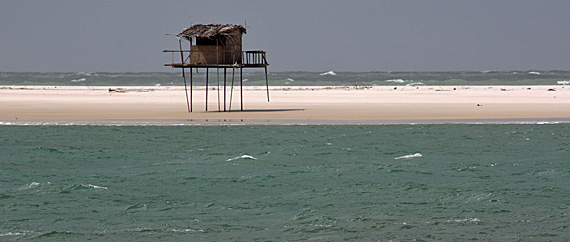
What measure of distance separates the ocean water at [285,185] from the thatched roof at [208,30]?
28.3ft

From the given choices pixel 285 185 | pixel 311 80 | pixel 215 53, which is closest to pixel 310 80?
pixel 311 80

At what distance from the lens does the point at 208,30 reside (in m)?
36.3

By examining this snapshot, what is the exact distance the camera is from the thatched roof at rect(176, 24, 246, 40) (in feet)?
119

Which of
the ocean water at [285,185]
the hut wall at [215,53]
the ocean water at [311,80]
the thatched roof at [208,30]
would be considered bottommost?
the ocean water at [285,185]

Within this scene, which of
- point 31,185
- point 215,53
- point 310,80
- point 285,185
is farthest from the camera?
point 310,80

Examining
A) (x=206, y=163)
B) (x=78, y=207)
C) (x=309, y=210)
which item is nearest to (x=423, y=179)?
(x=309, y=210)

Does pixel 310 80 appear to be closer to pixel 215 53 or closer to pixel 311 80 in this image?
pixel 311 80

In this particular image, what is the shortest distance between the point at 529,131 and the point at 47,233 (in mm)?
20866

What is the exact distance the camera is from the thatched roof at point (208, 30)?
3612cm

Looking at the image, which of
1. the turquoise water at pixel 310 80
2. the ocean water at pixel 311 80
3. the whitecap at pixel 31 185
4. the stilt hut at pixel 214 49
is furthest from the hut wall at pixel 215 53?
the turquoise water at pixel 310 80

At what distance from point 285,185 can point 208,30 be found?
20180mm

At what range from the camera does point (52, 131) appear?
29.2m

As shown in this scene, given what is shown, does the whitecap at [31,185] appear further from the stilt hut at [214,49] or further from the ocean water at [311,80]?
the ocean water at [311,80]

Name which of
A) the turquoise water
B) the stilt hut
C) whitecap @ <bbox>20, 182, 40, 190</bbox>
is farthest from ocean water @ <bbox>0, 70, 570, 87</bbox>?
whitecap @ <bbox>20, 182, 40, 190</bbox>
